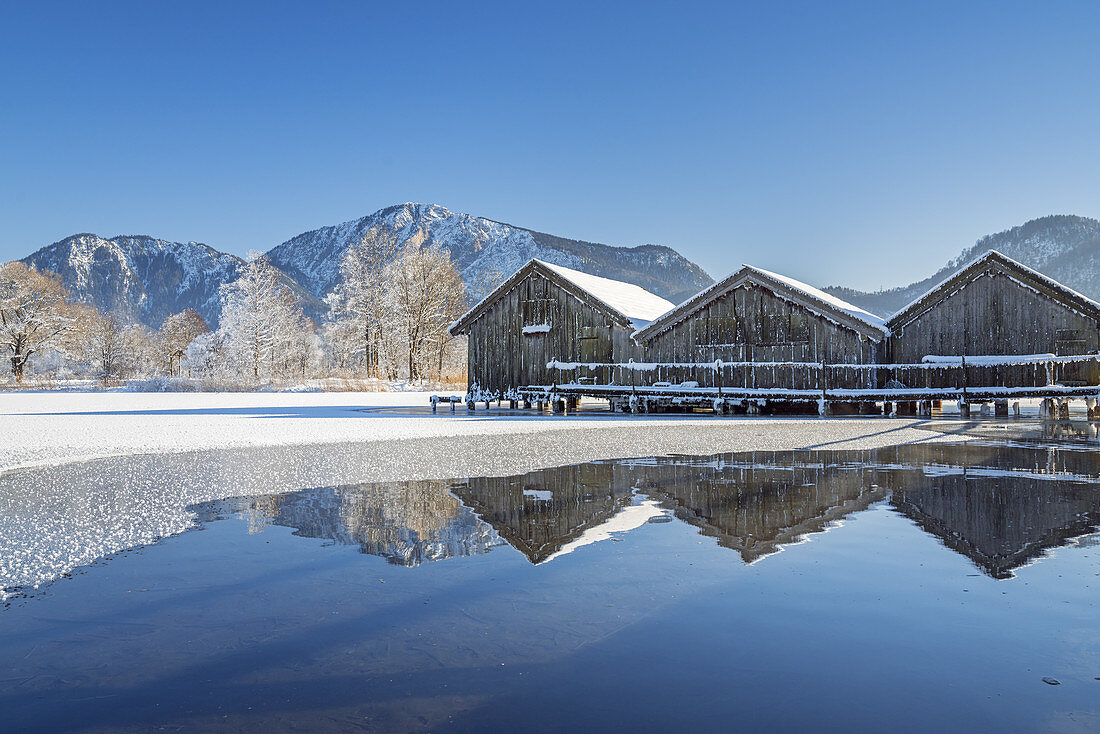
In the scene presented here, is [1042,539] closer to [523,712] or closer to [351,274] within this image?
[523,712]

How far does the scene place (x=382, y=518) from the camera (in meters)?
6.68

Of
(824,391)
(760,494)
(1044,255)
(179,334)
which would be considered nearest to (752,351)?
(824,391)

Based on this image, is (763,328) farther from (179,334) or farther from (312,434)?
(179,334)

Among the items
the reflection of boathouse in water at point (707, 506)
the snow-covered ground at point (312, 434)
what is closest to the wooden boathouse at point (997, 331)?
the snow-covered ground at point (312, 434)

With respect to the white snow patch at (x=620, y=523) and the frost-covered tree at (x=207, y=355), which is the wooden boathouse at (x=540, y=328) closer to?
the white snow patch at (x=620, y=523)

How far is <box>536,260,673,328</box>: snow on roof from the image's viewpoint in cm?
3133

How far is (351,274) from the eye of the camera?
60031 millimetres

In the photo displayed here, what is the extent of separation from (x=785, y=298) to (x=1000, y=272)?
306 inches

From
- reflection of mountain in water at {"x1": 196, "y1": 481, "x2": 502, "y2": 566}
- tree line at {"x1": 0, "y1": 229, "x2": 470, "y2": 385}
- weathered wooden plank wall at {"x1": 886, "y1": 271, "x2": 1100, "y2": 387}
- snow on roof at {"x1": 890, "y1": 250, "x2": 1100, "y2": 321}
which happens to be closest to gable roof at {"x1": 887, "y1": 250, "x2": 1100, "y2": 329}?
snow on roof at {"x1": 890, "y1": 250, "x2": 1100, "y2": 321}

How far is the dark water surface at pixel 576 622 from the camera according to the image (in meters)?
2.91

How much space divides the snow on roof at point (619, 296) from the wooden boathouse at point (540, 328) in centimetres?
7

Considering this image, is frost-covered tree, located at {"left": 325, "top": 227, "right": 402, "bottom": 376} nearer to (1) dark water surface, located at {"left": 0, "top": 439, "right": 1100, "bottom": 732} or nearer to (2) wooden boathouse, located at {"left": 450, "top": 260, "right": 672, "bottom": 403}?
(2) wooden boathouse, located at {"left": 450, "top": 260, "right": 672, "bottom": 403}

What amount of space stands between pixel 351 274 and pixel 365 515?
56.2 meters

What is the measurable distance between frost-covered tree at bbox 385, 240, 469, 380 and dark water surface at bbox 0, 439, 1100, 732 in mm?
51805
